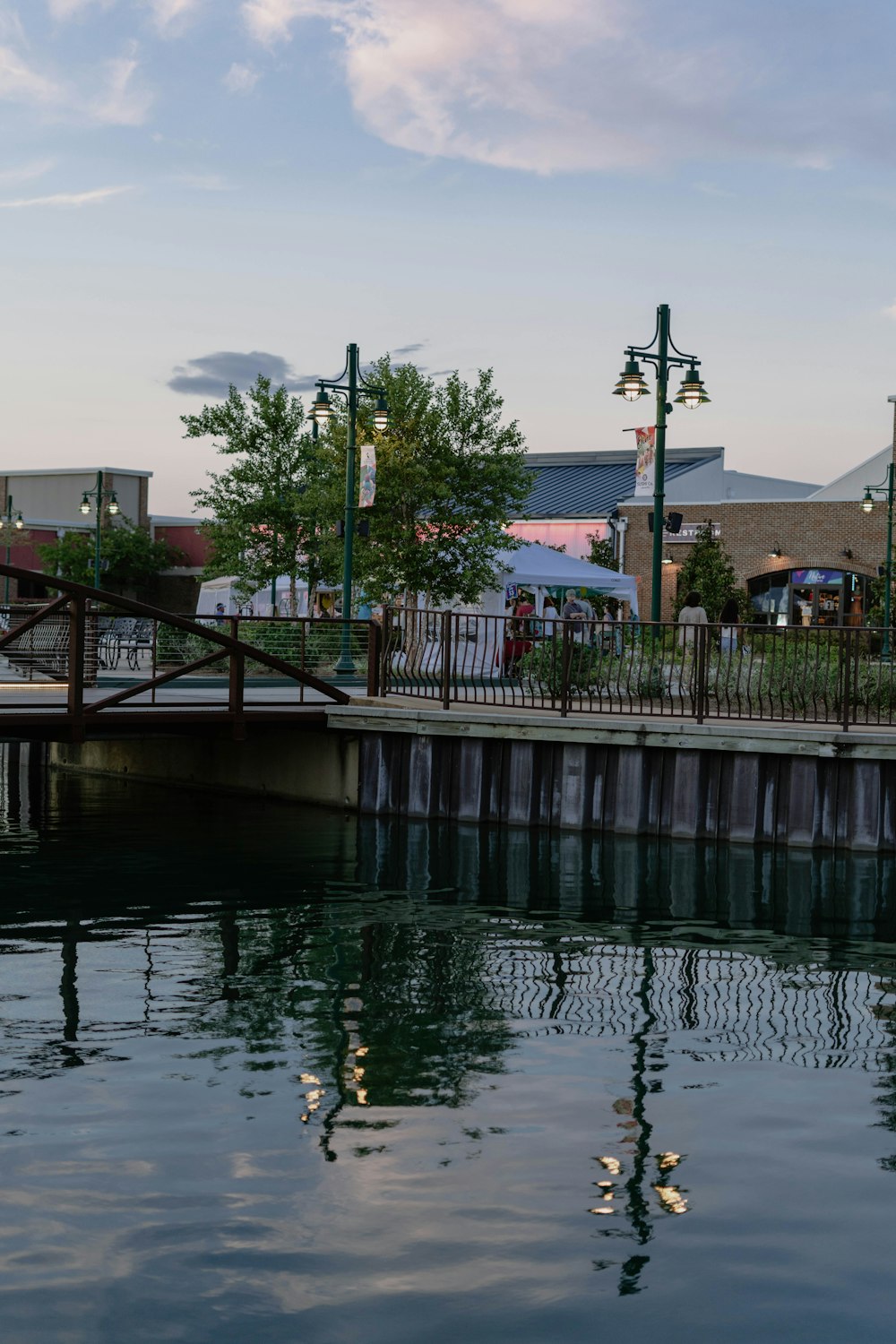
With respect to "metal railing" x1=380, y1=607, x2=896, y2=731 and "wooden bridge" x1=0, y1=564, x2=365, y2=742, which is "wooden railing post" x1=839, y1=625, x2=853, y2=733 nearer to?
"metal railing" x1=380, y1=607, x2=896, y2=731

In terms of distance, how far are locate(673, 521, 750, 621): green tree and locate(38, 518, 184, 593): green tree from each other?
2731cm

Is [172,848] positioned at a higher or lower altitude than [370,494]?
lower

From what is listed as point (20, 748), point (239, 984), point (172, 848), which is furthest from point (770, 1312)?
point (20, 748)

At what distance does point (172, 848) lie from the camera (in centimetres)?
1862

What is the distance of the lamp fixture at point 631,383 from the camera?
909 inches

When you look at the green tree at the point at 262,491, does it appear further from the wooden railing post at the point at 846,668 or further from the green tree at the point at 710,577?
the wooden railing post at the point at 846,668

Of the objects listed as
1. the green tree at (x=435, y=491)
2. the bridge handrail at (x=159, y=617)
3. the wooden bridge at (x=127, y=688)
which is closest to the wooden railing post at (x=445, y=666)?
the wooden bridge at (x=127, y=688)

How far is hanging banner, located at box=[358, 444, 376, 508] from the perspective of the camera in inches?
1035

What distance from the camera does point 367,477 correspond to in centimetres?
2672

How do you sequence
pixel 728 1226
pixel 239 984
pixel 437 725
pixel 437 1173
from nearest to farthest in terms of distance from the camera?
pixel 728 1226 → pixel 437 1173 → pixel 239 984 → pixel 437 725

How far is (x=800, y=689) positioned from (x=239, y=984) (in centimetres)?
1009

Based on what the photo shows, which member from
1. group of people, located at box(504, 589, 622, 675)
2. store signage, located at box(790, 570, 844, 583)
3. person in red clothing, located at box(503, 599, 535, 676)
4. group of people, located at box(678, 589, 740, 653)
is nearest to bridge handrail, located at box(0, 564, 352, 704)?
person in red clothing, located at box(503, 599, 535, 676)

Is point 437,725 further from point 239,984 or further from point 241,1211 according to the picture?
point 241,1211

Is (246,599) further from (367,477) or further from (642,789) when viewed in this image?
(642,789)
